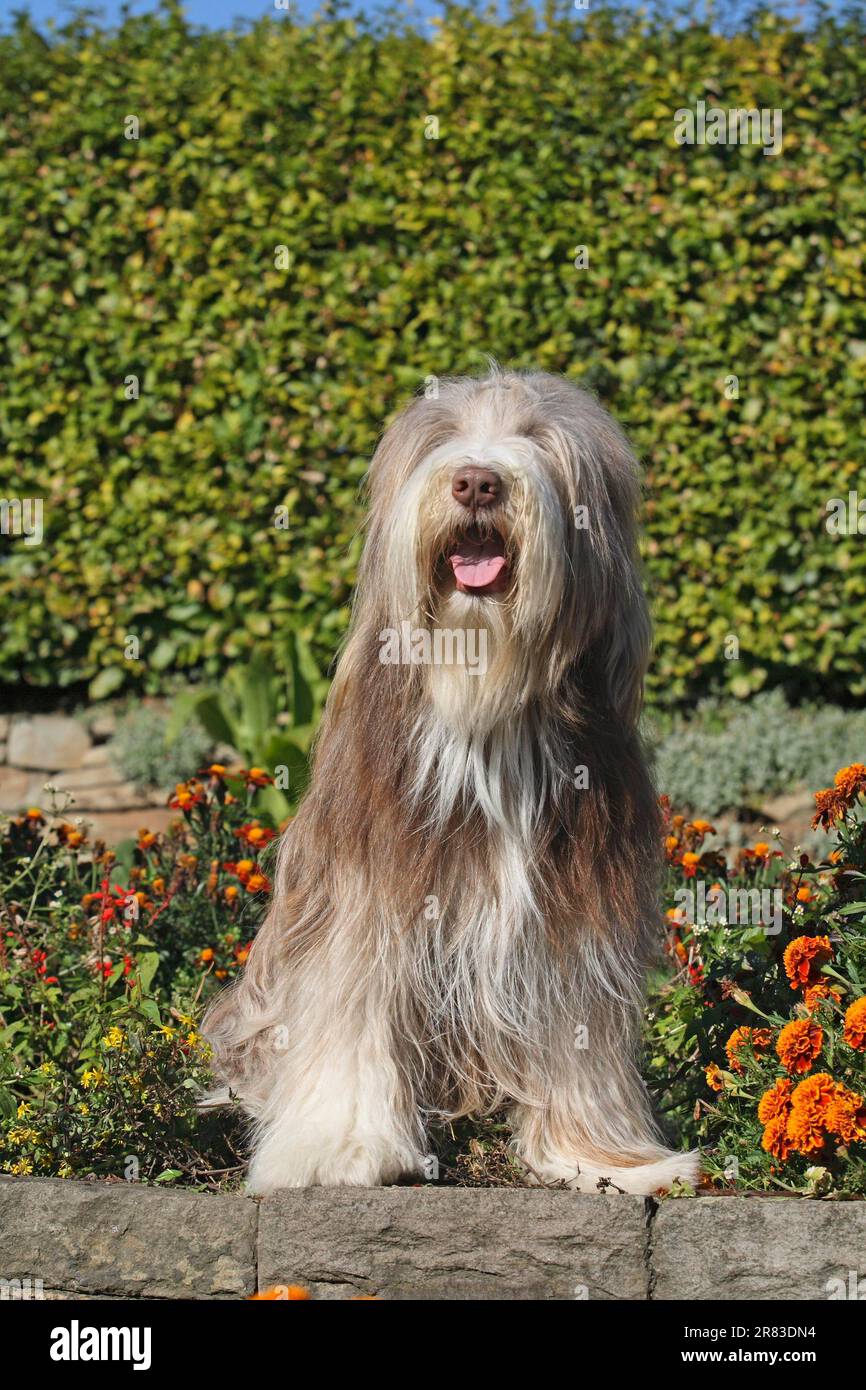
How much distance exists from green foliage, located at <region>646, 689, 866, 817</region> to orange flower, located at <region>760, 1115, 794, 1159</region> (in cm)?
397

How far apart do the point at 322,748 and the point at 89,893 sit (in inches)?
59.9

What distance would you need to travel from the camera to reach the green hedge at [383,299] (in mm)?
7219

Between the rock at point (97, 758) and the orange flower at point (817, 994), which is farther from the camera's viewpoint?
the rock at point (97, 758)

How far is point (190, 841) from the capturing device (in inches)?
209

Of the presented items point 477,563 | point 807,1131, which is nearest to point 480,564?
point 477,563

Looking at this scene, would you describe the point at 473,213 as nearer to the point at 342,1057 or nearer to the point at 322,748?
the point at 322,748

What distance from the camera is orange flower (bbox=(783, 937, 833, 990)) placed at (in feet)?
11.1

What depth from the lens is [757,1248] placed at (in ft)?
9.70

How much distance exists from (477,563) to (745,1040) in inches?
49.2

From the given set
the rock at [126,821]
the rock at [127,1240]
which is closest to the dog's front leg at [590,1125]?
the rock at [127,1240]

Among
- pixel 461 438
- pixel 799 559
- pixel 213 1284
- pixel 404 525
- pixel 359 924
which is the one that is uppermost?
pixel 799 559

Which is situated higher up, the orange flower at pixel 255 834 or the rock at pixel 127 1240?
the orange flower at pixel 255 834

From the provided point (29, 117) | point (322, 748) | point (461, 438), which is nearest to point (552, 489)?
point (461, 438)

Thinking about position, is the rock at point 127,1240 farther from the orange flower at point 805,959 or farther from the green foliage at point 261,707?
the green foliage at point 261,707
